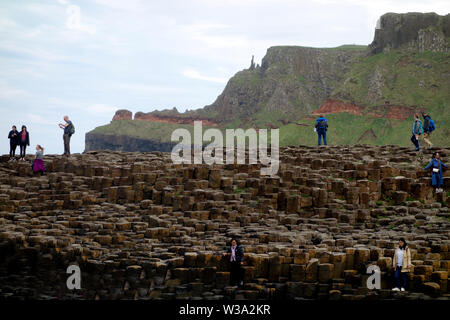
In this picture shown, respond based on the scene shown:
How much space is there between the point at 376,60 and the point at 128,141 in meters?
54.6

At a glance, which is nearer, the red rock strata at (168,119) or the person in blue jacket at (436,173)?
the person in blue jacket at (436,173)

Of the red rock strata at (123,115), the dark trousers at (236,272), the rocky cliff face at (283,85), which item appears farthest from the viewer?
the red rock strata at (123,115)

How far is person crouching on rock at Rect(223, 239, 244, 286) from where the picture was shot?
18.7 m

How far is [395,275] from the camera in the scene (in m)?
17.8

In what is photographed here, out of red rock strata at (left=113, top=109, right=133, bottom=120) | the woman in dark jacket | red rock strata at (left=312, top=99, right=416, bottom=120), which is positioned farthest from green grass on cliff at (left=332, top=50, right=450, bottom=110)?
the woman in dark jacket

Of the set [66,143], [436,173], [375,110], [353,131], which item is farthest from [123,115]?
[436,173]

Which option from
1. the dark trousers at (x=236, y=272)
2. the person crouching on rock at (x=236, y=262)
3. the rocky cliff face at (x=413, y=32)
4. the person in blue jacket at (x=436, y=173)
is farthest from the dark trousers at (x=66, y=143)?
the rocky cliff face at (x=413, y=32)

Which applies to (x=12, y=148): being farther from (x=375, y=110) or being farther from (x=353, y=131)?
(x=375, y=110)

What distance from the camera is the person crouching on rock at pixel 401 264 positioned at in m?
17.6

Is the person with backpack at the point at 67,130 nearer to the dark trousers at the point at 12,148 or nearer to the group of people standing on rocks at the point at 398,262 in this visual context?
the dark trousers at the point at 12,148

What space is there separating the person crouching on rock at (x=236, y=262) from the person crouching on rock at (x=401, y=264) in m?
4.43

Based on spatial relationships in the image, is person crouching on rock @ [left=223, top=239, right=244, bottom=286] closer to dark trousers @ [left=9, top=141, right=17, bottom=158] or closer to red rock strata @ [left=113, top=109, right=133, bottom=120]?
dark trousers @ [left=9, top=141, right=17, bottom=158]
